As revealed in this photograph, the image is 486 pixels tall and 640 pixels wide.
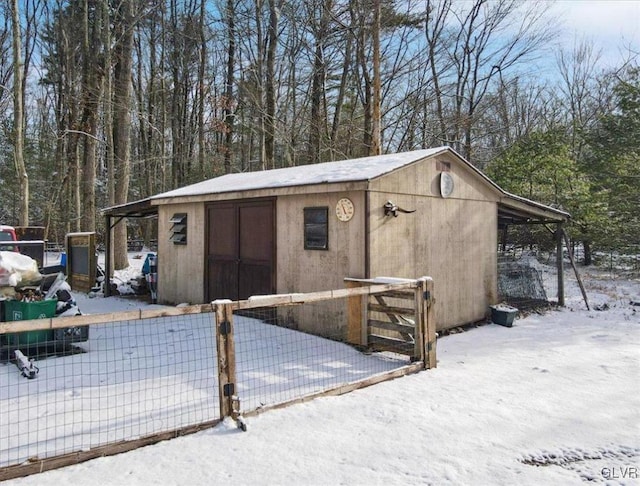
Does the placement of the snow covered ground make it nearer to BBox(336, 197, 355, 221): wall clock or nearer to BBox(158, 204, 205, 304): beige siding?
BBox(336, 197, 355, 221): wall clock

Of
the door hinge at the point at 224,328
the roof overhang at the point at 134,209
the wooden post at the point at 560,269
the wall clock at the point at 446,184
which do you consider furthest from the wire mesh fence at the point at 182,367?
the wooden post at the point at 560,269

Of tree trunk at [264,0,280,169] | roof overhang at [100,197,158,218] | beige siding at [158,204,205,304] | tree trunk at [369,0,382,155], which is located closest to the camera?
beige siding at [158,204,205,304]

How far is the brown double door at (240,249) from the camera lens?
7.70 metres

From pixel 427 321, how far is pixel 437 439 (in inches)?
76.1

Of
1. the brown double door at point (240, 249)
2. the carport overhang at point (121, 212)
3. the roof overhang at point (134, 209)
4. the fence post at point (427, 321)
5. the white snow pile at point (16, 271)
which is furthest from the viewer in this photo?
the carport overhang at point (121, 212)

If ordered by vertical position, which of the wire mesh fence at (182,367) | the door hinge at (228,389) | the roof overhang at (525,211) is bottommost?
the wire mesh fence at (182,367)

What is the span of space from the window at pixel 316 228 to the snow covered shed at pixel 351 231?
0.6 inches

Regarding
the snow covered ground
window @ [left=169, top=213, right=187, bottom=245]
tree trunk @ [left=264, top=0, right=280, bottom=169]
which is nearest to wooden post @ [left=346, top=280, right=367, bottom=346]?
the snow covered ground

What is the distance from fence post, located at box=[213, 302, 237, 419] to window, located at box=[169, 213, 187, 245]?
6264mm

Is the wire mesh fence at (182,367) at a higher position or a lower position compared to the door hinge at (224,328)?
lower

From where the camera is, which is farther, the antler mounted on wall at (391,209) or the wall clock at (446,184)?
the wall clock at (446,184)

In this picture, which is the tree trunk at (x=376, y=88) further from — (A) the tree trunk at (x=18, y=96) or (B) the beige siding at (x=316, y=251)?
(A) the tree trunk at (x=18, y=96)

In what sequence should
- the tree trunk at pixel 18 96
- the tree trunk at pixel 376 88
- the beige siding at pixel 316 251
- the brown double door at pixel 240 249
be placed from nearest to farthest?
the beige siding at pixel 316 251, the brown double door at pixel 240 249, the tree trunk at pixel 18 96, the tree trunk at pixel 376 88

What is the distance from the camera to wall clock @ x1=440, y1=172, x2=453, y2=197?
24.8 ft
